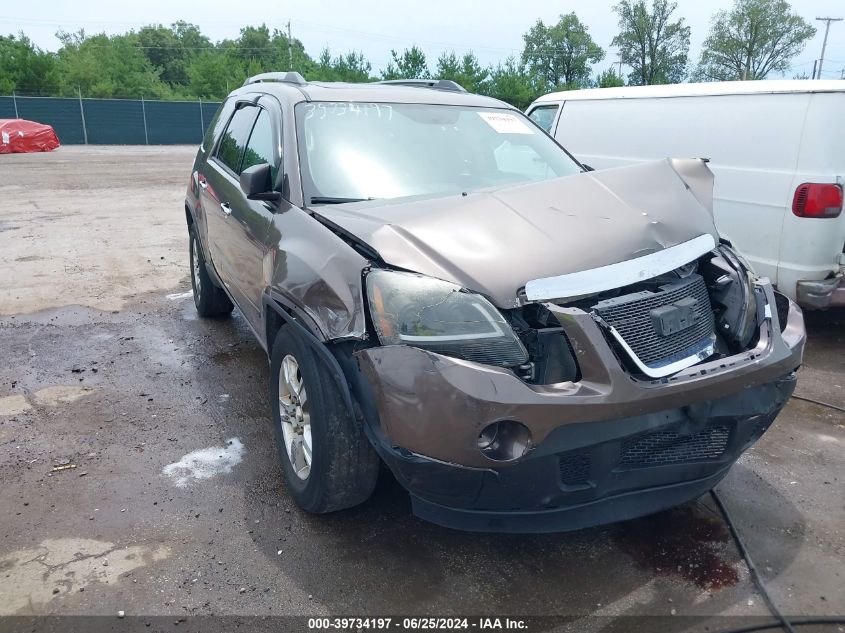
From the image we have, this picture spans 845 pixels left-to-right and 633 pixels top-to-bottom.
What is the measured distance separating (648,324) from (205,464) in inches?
92.7

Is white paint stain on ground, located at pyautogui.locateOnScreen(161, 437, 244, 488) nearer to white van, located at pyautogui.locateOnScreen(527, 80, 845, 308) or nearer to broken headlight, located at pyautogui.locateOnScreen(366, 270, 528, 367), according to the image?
broken headlight, located at pyautogui.locateOnScreen(366, 270, 528, 367)

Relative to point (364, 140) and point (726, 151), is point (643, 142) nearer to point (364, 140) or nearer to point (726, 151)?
point (726, 151)

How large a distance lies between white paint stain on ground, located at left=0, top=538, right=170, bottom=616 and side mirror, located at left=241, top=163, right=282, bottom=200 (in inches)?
63.1

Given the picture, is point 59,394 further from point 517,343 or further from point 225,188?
point 517,343

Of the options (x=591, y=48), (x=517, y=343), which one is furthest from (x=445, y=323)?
(x=591, y=48)

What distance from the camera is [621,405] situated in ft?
7.39

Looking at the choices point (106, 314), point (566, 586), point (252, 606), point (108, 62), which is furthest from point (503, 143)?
point (108, 62)

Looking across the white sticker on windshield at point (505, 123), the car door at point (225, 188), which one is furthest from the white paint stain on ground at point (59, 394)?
the white sticker on windshield at point (505, 123)

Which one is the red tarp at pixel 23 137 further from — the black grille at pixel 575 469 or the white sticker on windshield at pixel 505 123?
the black grille at pixel 575 469

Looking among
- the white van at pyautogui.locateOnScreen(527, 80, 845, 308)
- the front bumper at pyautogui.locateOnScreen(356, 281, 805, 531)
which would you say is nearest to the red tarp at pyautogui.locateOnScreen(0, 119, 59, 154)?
the white van at pyautogui.locateOnScreen(527, 80, 845, 308)

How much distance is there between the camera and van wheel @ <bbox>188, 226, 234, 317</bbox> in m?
5.76

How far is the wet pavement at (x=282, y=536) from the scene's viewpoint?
2.59 m

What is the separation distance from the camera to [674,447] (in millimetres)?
2514

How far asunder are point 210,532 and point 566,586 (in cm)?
150
